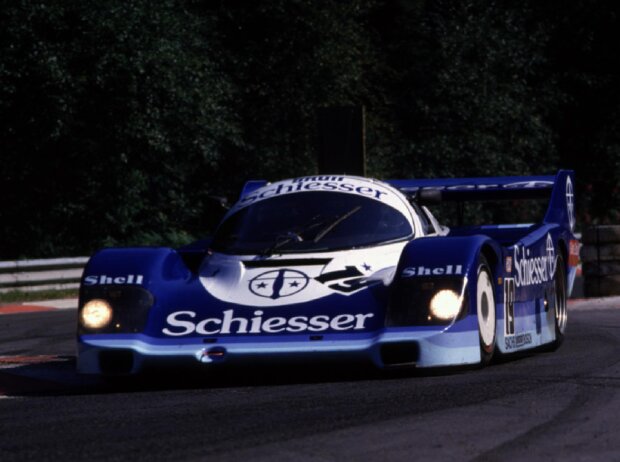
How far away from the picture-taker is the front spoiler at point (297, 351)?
23.6ft

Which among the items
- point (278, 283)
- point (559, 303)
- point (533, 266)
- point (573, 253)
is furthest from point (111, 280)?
point (573, 253)

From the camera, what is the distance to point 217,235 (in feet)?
28.6

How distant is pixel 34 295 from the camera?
1950 centimetres

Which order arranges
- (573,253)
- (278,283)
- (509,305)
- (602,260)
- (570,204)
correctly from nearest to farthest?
(278,283)
(509,305)
(573,253)
(570,204)
(602,260)

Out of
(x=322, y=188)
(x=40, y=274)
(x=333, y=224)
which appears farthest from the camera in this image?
(x=40, y=274)

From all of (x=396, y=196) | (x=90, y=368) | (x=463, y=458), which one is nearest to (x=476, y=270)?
(x=396, y=196)

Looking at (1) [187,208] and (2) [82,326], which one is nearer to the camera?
(2) [82,326]

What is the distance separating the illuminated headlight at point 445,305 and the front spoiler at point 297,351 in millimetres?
110

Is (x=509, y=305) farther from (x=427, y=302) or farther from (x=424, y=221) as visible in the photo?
(x=427, y=302)

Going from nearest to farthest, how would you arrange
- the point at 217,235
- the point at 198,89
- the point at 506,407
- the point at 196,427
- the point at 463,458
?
1. the point at 463,458
2. the point at 196,427
3. the point at 506,407
4. the point at 217,235
5. the point at 198,89

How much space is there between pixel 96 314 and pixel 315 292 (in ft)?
3.70

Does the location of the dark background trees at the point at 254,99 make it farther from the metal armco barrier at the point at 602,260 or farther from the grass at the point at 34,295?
the metal armco barrier at the point at 602,260

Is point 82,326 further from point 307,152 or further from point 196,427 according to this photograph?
point 307,152

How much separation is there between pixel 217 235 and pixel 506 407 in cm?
308
